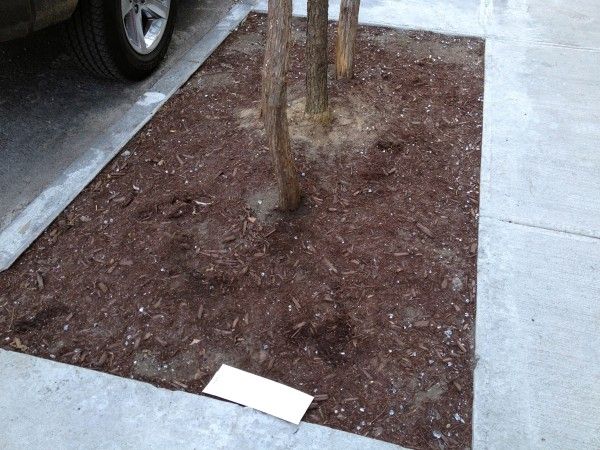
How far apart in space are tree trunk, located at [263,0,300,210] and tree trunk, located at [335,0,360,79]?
4.13 ft

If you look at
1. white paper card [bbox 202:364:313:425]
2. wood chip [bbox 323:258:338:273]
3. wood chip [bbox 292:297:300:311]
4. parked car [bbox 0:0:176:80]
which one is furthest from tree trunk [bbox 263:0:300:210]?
parked car [bbox 0:0:176:80]

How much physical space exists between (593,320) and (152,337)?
6.64 feet

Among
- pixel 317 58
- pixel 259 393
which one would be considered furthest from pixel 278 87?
pixel 259 393

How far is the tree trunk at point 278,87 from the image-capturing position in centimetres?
273

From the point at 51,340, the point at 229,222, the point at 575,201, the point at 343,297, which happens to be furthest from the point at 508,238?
the point at 51,340

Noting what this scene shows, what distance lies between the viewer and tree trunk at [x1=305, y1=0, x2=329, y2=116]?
3.39 m

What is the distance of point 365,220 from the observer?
10.5 ft

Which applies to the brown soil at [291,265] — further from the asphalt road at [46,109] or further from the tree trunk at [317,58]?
the asphalt road at [46,109]

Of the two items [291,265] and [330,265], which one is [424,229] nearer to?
[330,265]

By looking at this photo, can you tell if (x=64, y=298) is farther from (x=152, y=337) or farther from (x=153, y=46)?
(x=153, y=46)

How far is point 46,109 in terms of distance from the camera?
4062 millimetres

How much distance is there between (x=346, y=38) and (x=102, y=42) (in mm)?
1603

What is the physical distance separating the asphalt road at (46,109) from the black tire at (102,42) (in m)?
0.14

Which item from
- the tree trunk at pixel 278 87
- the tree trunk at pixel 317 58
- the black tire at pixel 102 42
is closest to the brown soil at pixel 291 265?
the tree trunk at pixel 317 58
